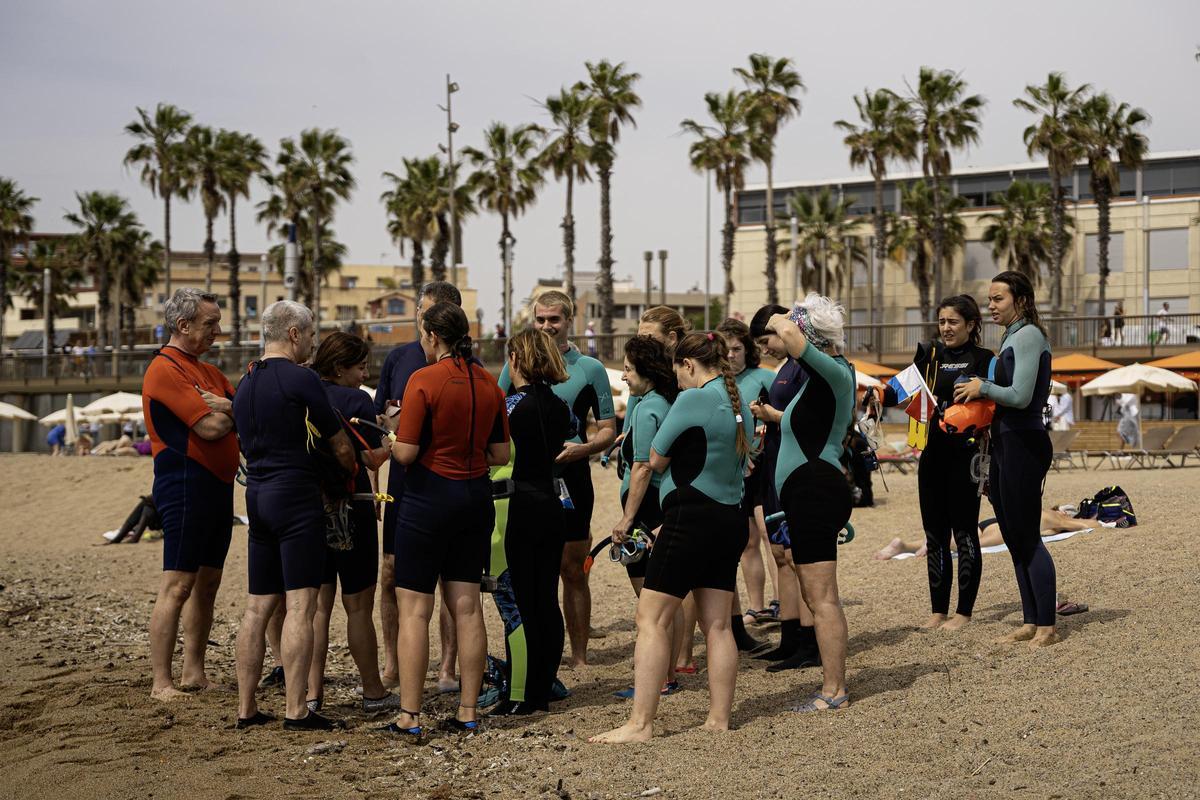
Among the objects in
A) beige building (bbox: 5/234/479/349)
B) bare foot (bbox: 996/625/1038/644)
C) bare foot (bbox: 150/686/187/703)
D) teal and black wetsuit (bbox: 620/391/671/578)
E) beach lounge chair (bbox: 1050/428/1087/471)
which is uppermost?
beige building (bbox: 5/234/479/349)

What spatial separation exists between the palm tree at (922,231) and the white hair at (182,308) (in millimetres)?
54030

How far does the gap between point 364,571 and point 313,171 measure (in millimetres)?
51141

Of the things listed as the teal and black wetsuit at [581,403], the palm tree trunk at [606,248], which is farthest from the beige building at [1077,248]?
the teal and black wetsuit at [581,403]

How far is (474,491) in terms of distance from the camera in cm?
578

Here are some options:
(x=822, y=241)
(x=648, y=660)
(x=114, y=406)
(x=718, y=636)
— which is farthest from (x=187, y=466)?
(x=822, y=241)

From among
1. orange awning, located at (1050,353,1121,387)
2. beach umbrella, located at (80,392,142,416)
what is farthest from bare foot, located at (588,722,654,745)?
beach umbrella, located at (80,392,142,416)

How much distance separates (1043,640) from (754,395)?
203 centimetres

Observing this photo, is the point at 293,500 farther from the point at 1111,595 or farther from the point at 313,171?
the point at 313,171

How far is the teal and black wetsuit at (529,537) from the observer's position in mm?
6188

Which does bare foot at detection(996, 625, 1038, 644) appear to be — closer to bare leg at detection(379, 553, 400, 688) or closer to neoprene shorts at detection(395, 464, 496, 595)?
neoprene shorts at detection(395, 464, 496, 595)

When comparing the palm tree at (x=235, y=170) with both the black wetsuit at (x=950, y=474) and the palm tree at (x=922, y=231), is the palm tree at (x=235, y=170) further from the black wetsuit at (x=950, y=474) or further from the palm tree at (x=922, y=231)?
the black wetsuit at (x=950, y=474)

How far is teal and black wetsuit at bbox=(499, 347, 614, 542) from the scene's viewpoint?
670cm

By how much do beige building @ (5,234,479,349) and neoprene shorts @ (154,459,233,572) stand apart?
8202 centimetres

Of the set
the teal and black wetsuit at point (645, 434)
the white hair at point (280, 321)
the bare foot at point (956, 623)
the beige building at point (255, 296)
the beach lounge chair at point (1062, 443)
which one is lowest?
the beach lounge chair at point (1062, 443)
